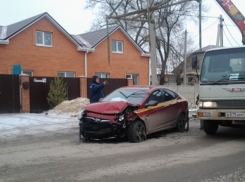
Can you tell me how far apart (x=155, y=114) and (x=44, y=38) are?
15614 millimetres

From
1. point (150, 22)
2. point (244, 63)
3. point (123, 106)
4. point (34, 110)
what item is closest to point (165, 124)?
point (123, 106)

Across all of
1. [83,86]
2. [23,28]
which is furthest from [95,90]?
[23,28]

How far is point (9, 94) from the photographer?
54.8 feet

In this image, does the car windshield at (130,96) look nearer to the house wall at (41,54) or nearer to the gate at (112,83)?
the gate at (112,83)

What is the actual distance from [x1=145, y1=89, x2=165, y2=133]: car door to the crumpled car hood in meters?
0.86

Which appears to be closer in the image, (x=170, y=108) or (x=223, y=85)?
(x=223, y=85)

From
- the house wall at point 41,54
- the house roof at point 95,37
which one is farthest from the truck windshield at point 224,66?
the house roof at point 95,37

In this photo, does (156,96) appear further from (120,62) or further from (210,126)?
(120,62)

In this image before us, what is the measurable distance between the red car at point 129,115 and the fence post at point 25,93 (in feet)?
25.8

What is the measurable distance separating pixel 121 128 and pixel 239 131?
4427mm

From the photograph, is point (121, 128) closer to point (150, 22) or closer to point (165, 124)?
point (165, 124)

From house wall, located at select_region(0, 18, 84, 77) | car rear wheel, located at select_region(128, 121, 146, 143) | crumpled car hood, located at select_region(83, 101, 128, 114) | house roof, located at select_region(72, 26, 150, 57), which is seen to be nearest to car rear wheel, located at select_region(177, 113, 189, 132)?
car rear wheel, located at select_region(128, 121, 146, 143)

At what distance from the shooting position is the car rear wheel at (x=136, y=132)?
913 cm

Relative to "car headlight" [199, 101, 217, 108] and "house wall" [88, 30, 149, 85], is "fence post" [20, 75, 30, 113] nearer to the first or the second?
"house wall" [88, 30, 149, 85]
